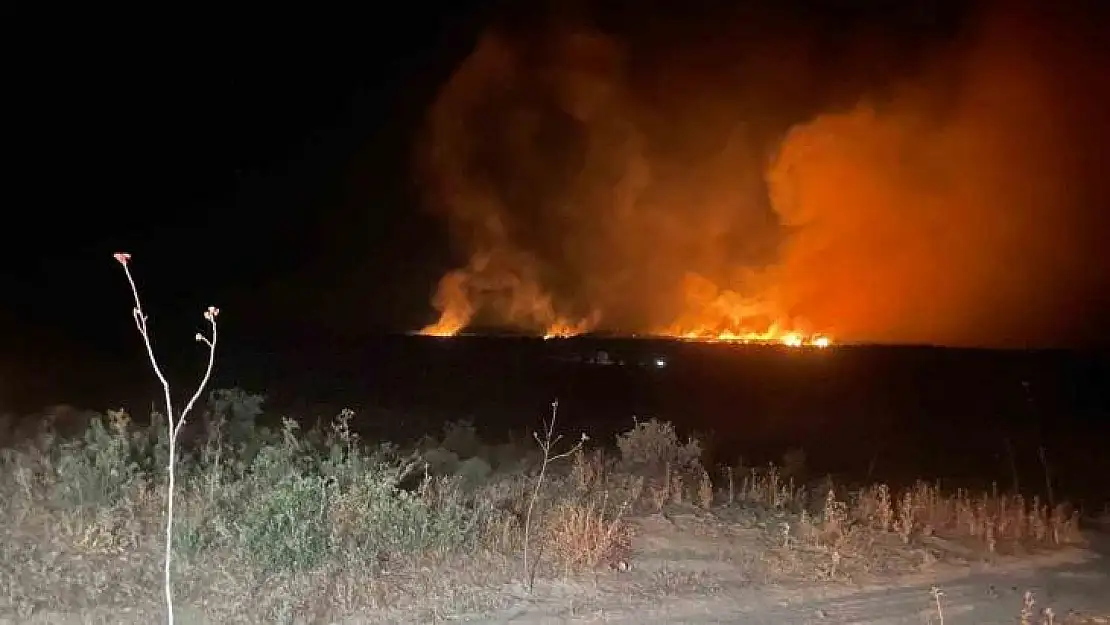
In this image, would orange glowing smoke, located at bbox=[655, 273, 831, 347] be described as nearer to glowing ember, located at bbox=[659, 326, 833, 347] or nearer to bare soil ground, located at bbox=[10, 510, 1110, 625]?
glowing ember, located at bbox=[659, 326, 833, 347]

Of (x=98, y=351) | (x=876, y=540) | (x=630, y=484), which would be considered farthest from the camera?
(x=98, y=351)

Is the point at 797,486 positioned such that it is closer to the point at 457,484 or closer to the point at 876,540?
the point at 876,540

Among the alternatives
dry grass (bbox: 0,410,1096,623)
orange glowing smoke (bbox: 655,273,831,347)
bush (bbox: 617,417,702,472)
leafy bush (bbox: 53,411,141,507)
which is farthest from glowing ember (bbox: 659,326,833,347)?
leafy bush (bbox: 53,411,141,507)

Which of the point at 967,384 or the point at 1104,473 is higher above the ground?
the point at 967,384

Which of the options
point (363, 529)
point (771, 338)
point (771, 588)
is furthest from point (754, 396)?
point (363, 529)

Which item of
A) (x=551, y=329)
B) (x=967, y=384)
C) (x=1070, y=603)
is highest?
(x=551, y=329)

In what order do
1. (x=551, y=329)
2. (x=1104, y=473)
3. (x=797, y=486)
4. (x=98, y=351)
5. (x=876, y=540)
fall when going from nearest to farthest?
(x=876, y=540)
(x=797, y=486)
(x=1104, y=473)
(x=98, y=351)
(x=551, y=329)

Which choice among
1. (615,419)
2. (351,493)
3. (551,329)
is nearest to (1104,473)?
(615,419)

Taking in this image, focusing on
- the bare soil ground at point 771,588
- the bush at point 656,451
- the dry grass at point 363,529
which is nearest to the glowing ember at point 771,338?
the bush at point 656,451

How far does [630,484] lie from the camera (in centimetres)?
1034

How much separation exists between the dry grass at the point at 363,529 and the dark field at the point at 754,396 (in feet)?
18.7

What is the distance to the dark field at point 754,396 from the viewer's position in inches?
718

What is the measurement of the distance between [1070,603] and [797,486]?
5378mm

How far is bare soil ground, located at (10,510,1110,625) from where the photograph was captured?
6.43 meters
